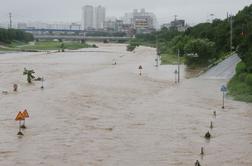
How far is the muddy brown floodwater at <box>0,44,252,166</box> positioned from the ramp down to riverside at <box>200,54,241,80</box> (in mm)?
4460

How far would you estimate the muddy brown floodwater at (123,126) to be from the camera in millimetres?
17984

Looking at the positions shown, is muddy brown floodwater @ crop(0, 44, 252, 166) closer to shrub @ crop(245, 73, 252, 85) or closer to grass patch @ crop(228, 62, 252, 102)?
grass patch @ crop(228, 62, 252, 102)

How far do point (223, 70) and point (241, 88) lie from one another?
13257 mm

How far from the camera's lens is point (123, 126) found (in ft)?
76.6

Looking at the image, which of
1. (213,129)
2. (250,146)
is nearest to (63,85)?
(213,129)

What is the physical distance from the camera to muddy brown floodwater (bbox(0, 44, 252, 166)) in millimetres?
17984

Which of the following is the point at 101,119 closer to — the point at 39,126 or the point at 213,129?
the point at 39,126

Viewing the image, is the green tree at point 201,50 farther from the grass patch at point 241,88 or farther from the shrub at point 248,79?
the shrub at point 248,79

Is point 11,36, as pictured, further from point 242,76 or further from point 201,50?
point 242,76

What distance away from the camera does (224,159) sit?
58.5ft

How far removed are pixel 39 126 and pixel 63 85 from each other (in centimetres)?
1742

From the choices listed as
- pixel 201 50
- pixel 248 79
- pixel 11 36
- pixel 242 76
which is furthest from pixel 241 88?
pixel 11 36

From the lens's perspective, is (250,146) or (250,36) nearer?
(250,146)

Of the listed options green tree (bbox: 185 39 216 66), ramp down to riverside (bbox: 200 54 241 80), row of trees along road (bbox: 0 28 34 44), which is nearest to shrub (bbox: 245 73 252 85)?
ramp down to riverside (bbox: 200 54 241 80)
